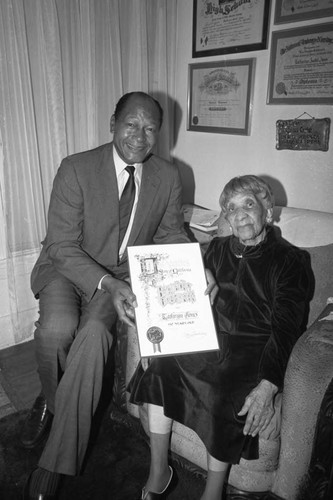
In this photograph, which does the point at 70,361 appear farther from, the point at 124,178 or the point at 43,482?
the point at 124,178

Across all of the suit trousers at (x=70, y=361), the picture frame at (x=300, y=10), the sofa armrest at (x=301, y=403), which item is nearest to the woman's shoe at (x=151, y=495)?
the suit trousers at (x=70, y=361)

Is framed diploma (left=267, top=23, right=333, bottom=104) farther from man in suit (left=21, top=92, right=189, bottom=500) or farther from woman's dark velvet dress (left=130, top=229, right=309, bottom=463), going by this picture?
woman's dark velvet dress (left=130, top=229, right=309, bottom=463)

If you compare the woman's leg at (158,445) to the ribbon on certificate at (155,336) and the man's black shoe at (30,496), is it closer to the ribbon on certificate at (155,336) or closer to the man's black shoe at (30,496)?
the ribbon on certificate at (155,336)

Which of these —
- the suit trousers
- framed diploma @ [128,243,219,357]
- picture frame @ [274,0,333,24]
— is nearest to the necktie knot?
framed diploma @ [128,243,219,357]

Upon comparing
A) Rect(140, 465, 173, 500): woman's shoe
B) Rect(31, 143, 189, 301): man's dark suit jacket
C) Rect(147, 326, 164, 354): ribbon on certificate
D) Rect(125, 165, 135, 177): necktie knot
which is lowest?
Rect(140, 465, 173, 500): woman's shoe

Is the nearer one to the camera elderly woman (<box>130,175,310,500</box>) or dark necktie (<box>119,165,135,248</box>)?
elderly woman (<box>130,175,310,500</box>)

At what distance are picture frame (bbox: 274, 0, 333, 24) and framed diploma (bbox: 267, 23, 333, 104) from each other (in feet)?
0.19

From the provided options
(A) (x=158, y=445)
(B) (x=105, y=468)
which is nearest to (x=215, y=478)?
(A) (x=158, y=445)

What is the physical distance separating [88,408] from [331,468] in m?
0.89

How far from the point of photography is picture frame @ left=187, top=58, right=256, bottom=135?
2.54 m

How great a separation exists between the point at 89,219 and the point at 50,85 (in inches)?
40.0

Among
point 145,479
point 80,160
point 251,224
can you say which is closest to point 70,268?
point 80,160

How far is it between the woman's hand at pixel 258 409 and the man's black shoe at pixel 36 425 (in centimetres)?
98

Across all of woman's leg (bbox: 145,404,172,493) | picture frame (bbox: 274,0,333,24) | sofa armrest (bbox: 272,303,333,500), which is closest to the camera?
sofa armrest (bbox: 272,303,333,500)
